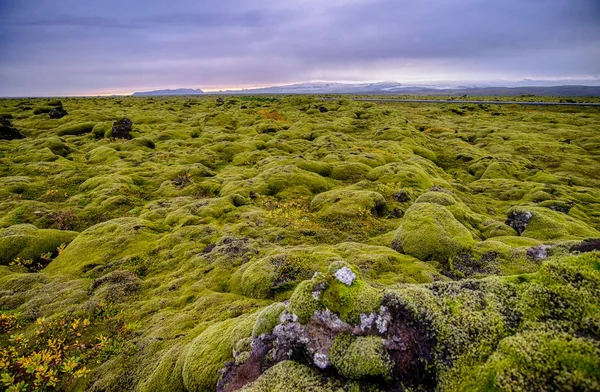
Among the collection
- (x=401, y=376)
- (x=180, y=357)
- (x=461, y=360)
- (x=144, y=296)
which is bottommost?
(x=144, y=296)

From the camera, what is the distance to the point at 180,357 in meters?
7.14

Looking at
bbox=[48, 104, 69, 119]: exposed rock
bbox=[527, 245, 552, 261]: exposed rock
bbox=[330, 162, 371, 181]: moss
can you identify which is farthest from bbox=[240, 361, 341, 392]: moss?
bbox=[48, 104, 69, 119]: exposed rock

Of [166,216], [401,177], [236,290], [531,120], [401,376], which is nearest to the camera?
[401,376]

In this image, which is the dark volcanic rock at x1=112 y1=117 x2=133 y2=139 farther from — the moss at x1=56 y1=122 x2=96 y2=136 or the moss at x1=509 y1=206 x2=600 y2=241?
the moss at x1=509 y1=206 x2=600 y2=241

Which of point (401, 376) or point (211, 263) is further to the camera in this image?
point (211, 263)

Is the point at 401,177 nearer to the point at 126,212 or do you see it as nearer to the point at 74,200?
the point at 126,212

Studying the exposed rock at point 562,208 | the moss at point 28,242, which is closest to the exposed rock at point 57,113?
the moss at point 28,242

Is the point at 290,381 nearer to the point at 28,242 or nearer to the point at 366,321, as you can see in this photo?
the point at 366,321

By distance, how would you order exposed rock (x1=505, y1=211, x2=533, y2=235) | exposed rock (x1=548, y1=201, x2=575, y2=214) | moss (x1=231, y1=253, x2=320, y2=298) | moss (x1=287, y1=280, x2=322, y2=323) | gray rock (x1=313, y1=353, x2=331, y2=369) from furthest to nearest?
exposed rock (x1=548, y1=201, x2=575, y2=214), exposed rock (x1=505, y1=211, x2=533, y2=235), moss (x1=231, y1=253, x2=320, y2=298), moss (x1=287, y1=280, x2=322, y2=323), gray rock (x1=313, y1=353, x2=331, y2=369)

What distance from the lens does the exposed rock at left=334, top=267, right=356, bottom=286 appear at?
18.2 ft

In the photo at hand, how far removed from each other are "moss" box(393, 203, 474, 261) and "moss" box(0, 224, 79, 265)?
1644cm

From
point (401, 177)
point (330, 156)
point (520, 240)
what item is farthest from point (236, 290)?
point (330, 156)

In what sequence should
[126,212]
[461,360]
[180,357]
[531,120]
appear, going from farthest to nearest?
1. [531,120]
2. [126,212]
3. [180,357]
4. [461,360]

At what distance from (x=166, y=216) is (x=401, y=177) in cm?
1736
